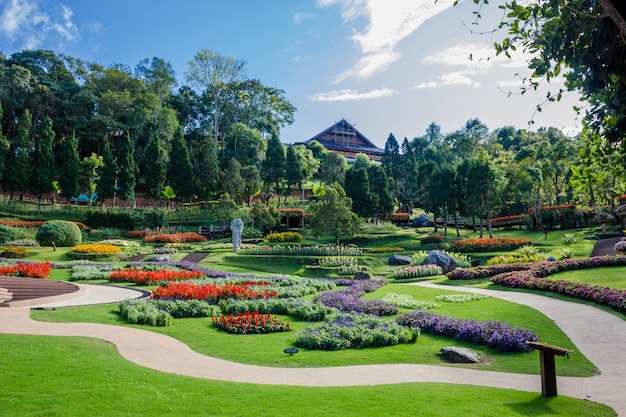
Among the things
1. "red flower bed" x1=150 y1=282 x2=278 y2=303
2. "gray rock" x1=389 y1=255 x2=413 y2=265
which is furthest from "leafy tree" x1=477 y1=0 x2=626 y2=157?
"gray rock" x1=389 y1=255 x2=413 y2=265

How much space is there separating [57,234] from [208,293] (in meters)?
22.4

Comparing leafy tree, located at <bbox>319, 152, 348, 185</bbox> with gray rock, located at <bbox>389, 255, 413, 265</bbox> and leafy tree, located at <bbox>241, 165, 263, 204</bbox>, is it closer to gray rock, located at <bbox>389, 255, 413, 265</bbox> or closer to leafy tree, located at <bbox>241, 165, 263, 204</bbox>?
leafy tree, located at <bbox>241, 165, 263, 204</bbox>

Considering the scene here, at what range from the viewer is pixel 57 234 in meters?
31.0

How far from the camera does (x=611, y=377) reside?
7.46m

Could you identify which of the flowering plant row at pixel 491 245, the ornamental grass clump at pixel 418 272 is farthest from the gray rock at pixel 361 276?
the flowering plant row at pixel 491 245

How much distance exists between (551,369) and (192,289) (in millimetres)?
11153

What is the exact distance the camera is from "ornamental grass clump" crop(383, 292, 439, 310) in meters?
14.0

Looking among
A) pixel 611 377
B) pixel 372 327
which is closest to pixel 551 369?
pixel 611 377

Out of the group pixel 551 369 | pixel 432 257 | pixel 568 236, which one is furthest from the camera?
pixel 568 236

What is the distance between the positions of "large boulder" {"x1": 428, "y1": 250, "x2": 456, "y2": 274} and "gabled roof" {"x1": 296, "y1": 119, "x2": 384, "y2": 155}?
222ft

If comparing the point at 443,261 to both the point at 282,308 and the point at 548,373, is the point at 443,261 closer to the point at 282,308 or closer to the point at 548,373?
the point at 282,308

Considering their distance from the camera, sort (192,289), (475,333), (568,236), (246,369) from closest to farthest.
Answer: (246,369)
(475,333)
(192,289)
(568,236)

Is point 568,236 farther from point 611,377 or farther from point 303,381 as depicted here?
point 303,381

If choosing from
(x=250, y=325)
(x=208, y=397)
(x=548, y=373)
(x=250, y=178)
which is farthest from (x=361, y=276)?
(x=250, y=178)
